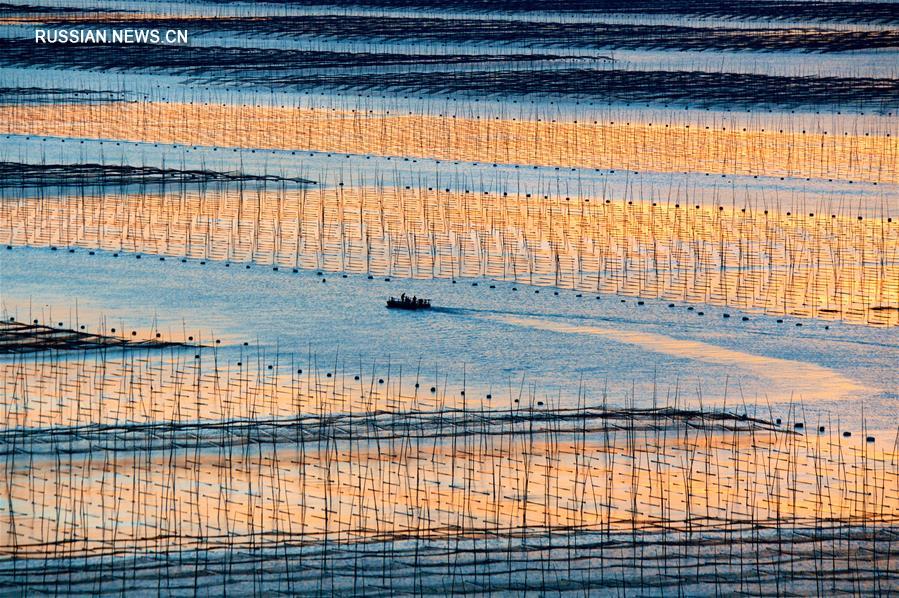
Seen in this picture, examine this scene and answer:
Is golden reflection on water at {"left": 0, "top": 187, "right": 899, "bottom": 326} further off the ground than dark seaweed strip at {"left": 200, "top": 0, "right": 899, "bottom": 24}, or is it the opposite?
dark seaweed strip at {"left": 200, "top": 0, "right": 899, "bottom": 24}

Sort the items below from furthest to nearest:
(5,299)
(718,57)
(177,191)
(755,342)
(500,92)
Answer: (718,57) < (500,92) < (177,191) < (5,299) < (755,342)

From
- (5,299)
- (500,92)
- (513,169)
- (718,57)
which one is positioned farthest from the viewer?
(718,57)

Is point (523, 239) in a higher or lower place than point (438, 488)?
higher

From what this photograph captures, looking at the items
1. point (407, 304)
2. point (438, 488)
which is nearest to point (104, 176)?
point (407, 304)

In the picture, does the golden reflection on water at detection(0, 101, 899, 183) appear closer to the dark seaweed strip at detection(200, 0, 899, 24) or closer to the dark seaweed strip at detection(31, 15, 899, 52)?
the dark seaweed strip at detection(31, 15, 899, 52)

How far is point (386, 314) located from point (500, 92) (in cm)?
1385

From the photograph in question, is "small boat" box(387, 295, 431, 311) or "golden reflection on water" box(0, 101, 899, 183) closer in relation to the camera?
"small boat" box(387, 295, 431, 311)

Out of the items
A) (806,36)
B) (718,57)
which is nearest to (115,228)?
(718,57)

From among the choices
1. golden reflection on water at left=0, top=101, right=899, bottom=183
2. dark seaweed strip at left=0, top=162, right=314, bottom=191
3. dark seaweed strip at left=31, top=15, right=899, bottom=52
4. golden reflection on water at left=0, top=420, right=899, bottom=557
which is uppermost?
dark seaweed strip at left=31, top=15, right=899, bottom=52

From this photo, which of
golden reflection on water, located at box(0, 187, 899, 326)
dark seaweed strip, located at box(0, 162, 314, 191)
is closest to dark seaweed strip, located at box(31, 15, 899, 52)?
dark seaweed strip, located at box(0, 162, 314, 191)

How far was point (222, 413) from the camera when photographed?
12.1 m

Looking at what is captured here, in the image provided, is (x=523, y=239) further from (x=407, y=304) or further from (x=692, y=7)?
(x=692, y=7)

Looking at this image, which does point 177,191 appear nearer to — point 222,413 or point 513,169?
point 513,169

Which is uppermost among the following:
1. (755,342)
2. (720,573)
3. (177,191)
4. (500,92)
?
(500,92)
